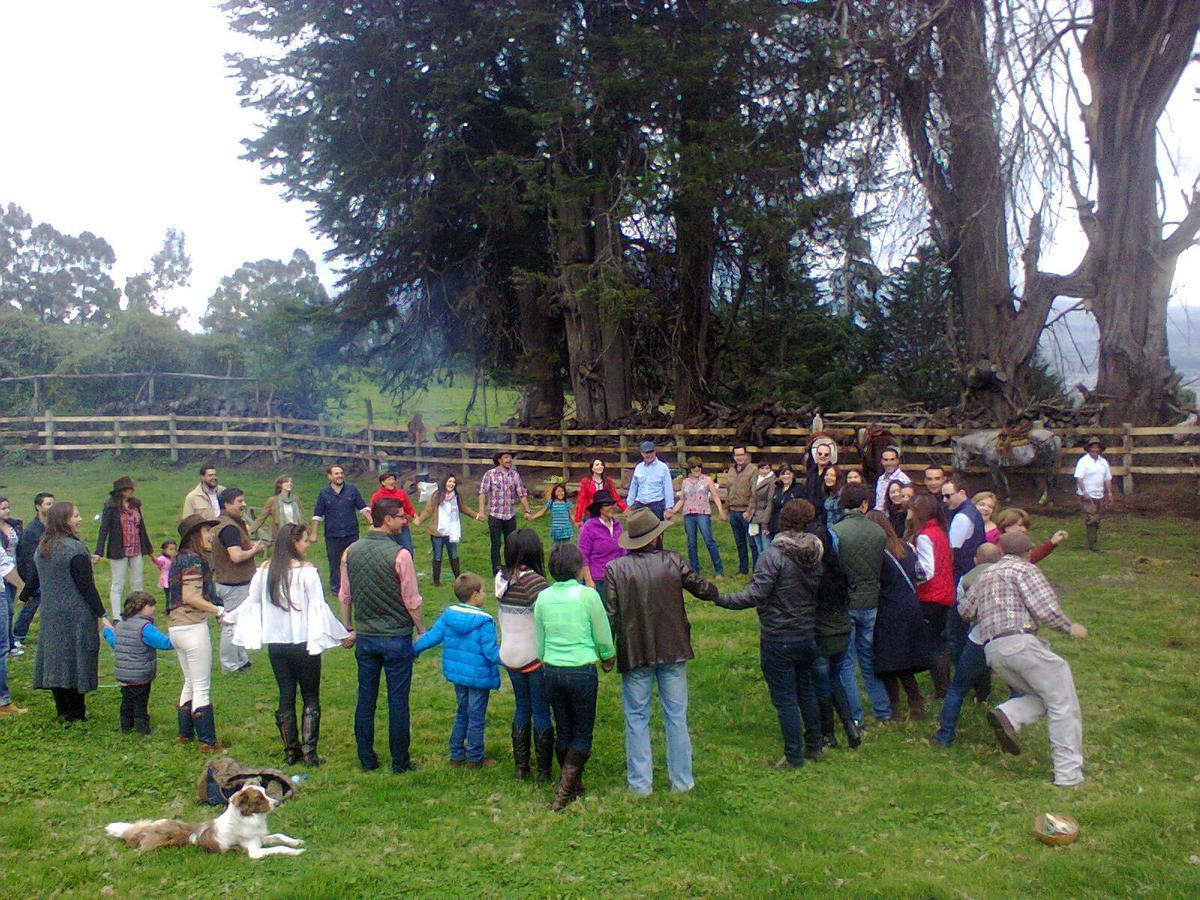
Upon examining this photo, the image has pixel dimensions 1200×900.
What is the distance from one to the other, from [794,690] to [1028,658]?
1339 mm

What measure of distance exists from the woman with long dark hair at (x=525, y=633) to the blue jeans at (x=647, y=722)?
0.51 meters

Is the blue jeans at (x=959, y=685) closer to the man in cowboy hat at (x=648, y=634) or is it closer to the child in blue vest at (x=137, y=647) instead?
the man in cowboy hat at (x=648, y=634)

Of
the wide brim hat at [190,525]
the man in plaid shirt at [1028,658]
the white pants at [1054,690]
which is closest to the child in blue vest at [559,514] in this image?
the wide brim hat at [190,525]

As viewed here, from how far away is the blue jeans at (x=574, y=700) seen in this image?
561cm

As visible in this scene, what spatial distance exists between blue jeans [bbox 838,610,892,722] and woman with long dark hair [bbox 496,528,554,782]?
77.7 inches

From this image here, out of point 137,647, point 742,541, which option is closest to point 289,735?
point 137,647

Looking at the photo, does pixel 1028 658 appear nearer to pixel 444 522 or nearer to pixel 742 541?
pixel 742 541

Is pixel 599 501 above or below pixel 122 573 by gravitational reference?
above

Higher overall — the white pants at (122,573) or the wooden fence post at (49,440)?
the wooden fence post at (49,440)

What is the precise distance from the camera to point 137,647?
269 inches

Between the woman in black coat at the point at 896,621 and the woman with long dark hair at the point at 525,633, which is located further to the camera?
the woman in black coat at the point at 896,621

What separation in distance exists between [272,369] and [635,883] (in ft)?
76.7

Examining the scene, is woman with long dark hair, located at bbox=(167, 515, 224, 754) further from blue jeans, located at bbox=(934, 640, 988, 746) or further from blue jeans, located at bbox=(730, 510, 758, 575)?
blue jeans, located at bbox=(730, 510, 758, 575)

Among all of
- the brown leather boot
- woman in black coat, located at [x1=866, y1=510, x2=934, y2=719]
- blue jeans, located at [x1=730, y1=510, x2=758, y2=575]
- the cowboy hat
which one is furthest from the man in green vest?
blue jeans, located at [x1=730, y1=510, x2=758, y2=575]
